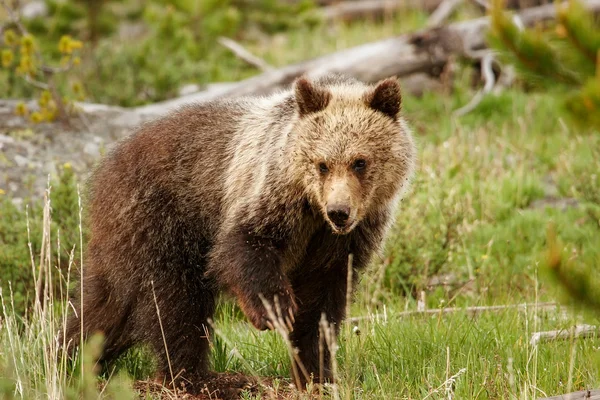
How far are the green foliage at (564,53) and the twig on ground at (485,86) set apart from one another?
7.11m

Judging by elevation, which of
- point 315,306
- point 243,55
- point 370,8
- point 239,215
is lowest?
point 315,306

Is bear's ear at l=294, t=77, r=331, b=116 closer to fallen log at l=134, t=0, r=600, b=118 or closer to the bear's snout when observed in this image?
the bear's snout

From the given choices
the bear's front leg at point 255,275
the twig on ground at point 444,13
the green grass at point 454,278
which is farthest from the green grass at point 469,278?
the twig on ground at point 444,13

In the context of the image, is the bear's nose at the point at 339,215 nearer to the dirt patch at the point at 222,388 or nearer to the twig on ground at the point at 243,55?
the dirt patch at the point at 222,388

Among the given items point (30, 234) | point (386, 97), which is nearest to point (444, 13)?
point (30, 234)

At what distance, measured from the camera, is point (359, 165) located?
4.55 metres

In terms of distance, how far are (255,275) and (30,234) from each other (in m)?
2.45

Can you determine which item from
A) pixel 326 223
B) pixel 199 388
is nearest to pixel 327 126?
pixel 326 223

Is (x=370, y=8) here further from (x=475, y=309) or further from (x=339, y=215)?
(x=339, y=215)

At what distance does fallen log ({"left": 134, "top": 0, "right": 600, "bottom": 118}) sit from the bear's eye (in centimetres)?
535

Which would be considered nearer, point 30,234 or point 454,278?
point 30,234

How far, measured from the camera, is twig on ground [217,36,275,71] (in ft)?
38.6

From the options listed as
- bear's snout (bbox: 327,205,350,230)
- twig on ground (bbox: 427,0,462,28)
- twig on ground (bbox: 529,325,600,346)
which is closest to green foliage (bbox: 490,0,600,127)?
bear's snout (bbox: 327,205,350,230)

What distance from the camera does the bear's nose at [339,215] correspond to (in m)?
4.27
